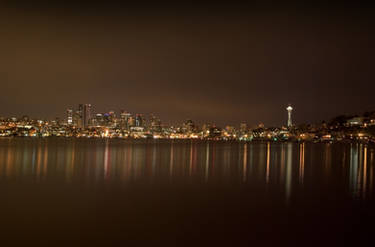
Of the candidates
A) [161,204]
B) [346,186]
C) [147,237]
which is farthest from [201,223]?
[346,186]

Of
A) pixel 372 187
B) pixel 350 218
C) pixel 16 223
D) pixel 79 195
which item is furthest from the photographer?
pixel 372 187

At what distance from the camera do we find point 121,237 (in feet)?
31.7

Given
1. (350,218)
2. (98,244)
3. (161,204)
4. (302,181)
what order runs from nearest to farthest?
(98,244), (350,218), (161,204), (302,181)

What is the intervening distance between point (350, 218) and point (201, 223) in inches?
202

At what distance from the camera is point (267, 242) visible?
31.2 feet

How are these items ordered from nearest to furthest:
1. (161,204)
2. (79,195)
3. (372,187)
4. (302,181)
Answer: (161,204) → (79,195) → (372,187) → (302,181)

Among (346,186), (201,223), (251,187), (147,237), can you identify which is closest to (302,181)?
(346,186)

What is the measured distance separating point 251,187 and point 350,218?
704cm

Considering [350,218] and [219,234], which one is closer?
[219,234]

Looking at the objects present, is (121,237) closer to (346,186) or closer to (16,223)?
(16,223)

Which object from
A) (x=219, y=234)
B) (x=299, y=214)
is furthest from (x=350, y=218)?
(x=219, y=234)

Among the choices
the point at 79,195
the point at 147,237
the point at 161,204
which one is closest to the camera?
the point at 147,237

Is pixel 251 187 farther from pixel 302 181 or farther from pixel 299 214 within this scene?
pixel 299 214

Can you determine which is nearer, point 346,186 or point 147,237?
point 147,237
